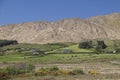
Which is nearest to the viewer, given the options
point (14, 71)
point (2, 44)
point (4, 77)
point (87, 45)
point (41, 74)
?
point (4, 77)

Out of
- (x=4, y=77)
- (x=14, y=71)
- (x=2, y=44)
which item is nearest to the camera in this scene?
(x=4, y=77)

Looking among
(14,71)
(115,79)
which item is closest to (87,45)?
(14,71)

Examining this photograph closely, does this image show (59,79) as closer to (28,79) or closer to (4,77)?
(28,79)

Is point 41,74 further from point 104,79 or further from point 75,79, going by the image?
point 104,79

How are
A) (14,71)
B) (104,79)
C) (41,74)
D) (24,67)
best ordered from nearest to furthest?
(104,79) < (41,74) < (14,71) < (24,67)

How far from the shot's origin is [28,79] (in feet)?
116

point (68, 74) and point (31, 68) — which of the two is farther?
point (31, 68)

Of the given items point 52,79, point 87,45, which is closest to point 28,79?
point 52,79

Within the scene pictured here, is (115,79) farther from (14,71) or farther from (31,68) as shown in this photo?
(31,68)

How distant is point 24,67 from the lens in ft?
175

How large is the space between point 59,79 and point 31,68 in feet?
59.9

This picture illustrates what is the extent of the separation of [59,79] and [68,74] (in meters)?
6.96

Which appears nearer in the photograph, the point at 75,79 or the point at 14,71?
the point at 75,79

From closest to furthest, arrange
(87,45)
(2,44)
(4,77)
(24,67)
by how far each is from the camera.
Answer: (4,77) < (24,67) < (87,45) < (2,44)
